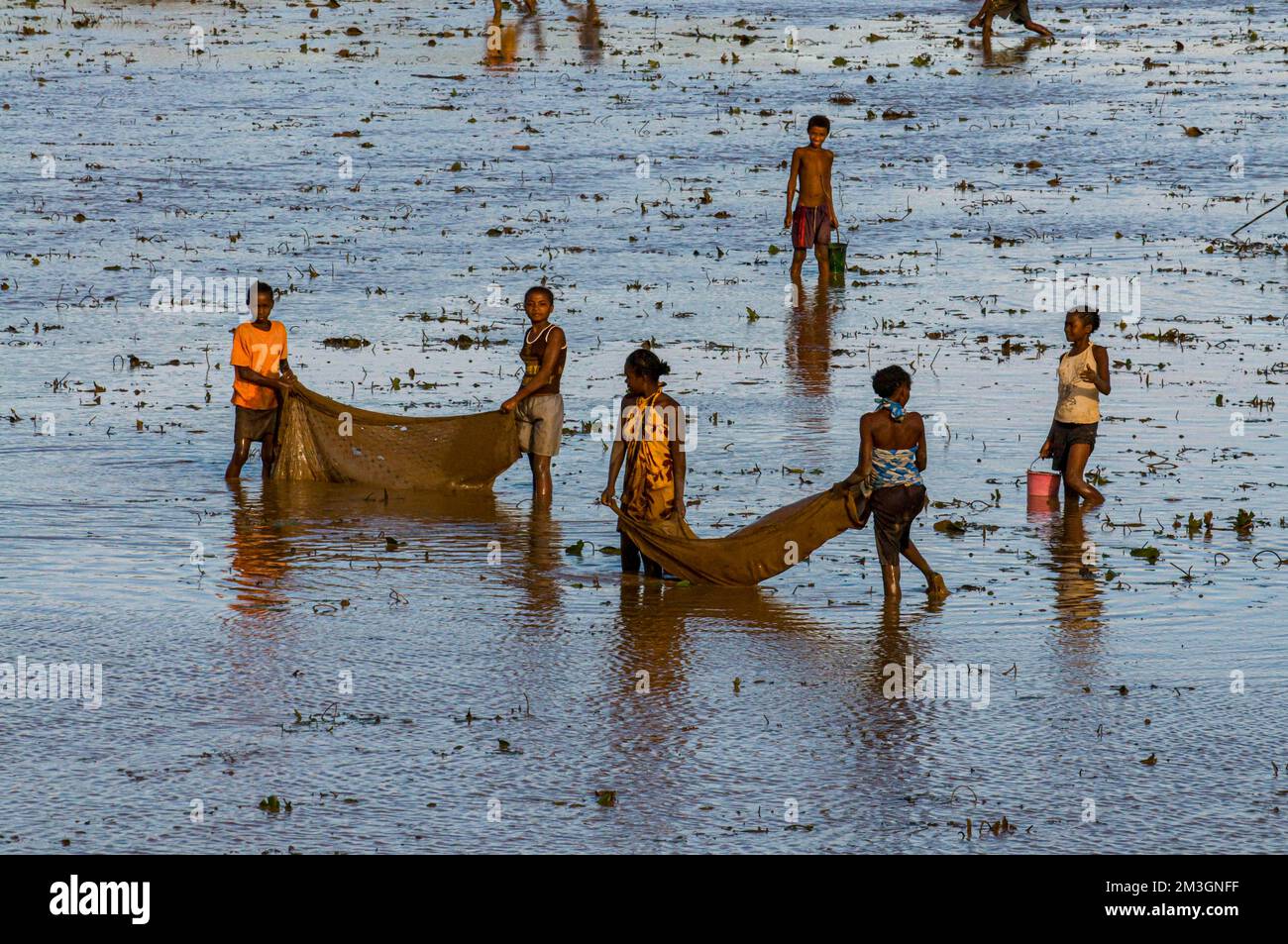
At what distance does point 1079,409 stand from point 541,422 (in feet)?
12.2

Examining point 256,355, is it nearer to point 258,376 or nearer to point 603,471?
point 258,376

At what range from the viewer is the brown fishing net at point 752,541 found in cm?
1166

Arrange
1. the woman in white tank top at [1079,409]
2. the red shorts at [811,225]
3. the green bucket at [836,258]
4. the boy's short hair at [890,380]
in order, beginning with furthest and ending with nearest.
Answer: the green bucket at [836,258], the red shorts at [811,225], the woman in white tank top at [1079,409], the boy's short hair at [890,380]

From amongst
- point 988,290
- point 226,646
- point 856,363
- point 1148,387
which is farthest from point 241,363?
point 988,290

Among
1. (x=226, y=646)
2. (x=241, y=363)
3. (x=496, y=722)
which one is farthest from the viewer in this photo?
(x=241, y=363)

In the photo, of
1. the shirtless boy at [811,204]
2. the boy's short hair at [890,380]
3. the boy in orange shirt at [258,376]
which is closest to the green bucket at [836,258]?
the shirtless boy at [811,204]

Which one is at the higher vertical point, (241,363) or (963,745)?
(241,363)

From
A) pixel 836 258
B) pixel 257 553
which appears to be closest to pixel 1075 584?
pixel 257 553

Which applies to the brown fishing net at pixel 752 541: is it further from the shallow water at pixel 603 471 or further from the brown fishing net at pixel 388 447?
the brown fishing net at pixel 388 447

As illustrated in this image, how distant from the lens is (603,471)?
1491 cm

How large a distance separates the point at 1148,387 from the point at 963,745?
9103mm

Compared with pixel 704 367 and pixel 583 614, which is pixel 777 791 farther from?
pixel 704 367
